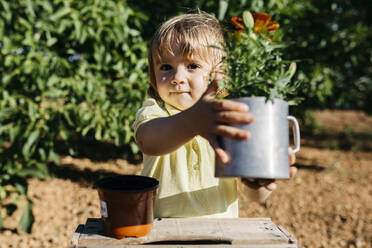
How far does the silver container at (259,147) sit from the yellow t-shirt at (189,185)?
20.9 inches

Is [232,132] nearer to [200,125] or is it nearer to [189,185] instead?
[200,125]

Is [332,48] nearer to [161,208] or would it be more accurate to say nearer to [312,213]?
[312,213]

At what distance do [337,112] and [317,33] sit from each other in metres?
8.46

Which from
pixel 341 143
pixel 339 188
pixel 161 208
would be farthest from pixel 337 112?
pixel 161 208

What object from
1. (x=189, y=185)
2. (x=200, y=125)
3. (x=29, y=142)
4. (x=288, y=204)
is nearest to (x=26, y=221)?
(x=29, y=142)

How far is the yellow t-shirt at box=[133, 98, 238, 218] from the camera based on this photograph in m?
1.50

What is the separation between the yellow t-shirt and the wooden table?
0.65 ft

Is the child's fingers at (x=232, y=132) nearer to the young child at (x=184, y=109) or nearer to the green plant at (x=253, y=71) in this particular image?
the green plant at (x=253, y=71)

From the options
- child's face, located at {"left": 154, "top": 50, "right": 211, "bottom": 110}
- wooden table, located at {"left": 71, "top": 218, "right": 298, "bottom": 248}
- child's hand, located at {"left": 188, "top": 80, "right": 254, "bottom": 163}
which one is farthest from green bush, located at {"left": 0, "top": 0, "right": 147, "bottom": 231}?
child's hand, located at {"left": 188, "top": 80, "right": 254, "bottom": 163}

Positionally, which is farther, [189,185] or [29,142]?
[29,142]

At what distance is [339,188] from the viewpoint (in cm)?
456

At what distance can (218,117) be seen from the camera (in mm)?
963

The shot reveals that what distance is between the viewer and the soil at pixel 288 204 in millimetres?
3271

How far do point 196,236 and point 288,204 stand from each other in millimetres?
3117
